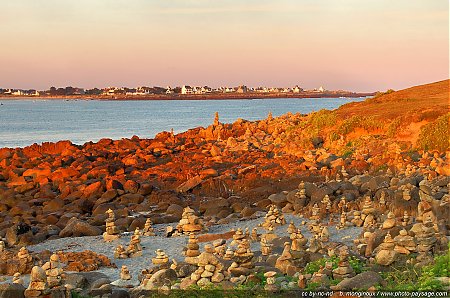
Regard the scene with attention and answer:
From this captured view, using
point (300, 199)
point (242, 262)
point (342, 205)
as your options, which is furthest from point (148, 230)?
point (242, 262)

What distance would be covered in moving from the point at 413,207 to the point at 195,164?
1523 cm

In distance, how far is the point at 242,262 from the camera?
11344mm

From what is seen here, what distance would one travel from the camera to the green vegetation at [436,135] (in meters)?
27.1

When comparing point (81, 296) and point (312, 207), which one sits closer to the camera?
point (81, 296)

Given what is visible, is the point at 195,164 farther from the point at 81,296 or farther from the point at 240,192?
the point at 81,296

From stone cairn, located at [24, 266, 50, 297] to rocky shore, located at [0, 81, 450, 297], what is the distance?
27 mm

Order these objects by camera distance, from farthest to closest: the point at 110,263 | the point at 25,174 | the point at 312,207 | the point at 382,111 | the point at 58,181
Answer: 1. the point at 382,111
2. the point at 25,174
3. the point at 58,181
4. the point at 312,207
5. the point at 110,263

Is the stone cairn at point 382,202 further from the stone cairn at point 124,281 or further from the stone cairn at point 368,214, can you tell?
the stone cairn at point 124,281

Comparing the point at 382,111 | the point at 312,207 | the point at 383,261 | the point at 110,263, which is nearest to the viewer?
the point at 383,261

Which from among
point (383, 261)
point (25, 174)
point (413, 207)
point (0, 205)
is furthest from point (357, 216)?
point (25, 174)

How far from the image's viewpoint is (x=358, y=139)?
31.2m

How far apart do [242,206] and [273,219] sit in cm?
325

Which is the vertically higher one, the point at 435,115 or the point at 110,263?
the point at 435,115

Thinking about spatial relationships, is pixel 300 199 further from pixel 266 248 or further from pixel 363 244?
pixel 363 244
